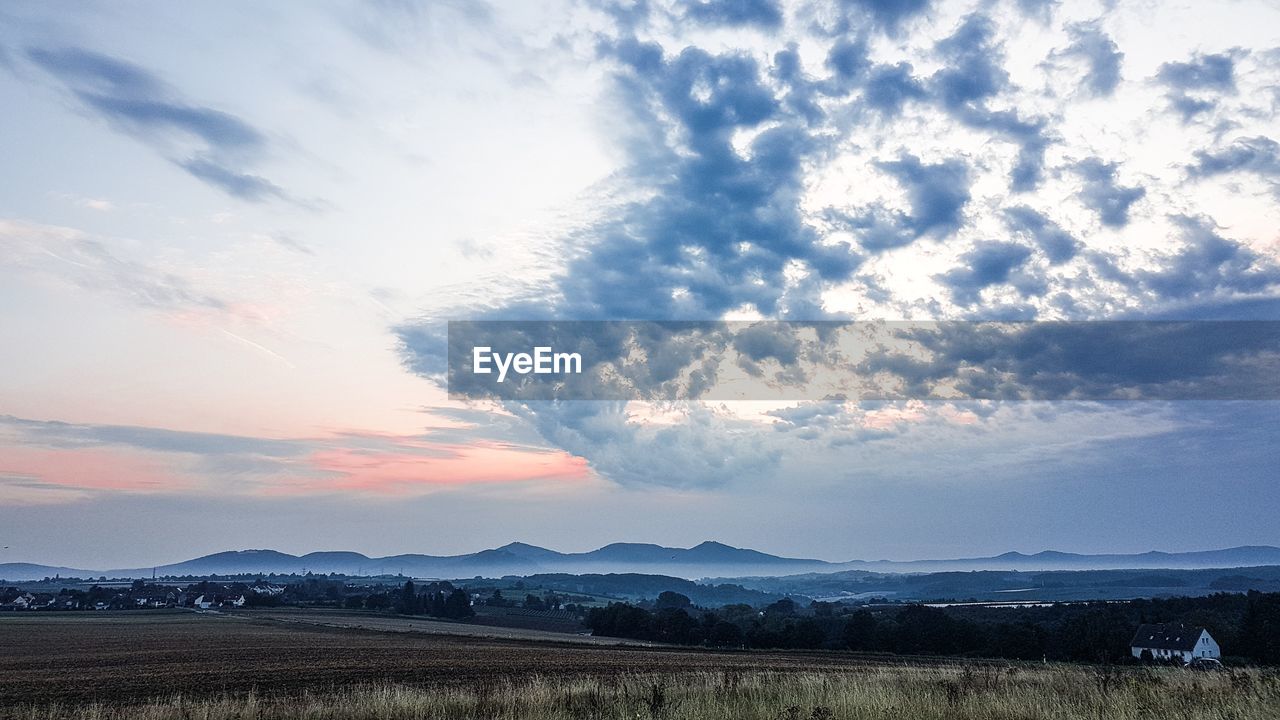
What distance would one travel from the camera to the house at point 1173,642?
63531 mm

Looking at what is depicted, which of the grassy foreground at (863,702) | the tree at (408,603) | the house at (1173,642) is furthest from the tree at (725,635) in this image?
the tree at (408,603)

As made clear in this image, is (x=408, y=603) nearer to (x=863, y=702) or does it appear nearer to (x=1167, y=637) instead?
(x=1167, y=637)

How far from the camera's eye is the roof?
64375mm

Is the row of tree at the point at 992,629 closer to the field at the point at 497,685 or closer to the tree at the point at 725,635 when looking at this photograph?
the tree at the point at 725,635

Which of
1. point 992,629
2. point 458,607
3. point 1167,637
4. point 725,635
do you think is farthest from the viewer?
point 458,607

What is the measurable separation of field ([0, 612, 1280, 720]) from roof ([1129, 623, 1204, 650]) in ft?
91.3

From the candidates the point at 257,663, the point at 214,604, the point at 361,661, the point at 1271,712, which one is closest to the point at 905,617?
the point at 361,661

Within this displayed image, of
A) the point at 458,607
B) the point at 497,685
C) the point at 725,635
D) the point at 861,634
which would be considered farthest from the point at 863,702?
the point at 458,607

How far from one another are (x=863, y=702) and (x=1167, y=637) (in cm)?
7095

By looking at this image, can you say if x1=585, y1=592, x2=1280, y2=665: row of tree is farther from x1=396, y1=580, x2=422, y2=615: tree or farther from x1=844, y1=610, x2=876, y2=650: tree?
x1=396, y1=580, x2=422, y2=615: tree

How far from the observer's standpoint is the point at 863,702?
450 inches

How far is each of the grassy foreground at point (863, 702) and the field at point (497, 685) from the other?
0.15 feet

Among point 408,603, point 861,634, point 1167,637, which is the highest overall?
point 1167,637

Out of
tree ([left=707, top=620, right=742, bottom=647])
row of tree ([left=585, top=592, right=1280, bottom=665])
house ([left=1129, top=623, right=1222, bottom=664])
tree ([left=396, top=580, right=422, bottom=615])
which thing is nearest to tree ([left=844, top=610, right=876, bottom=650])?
row of tree ([left=585, top=592, right=1280, bottom=665])
